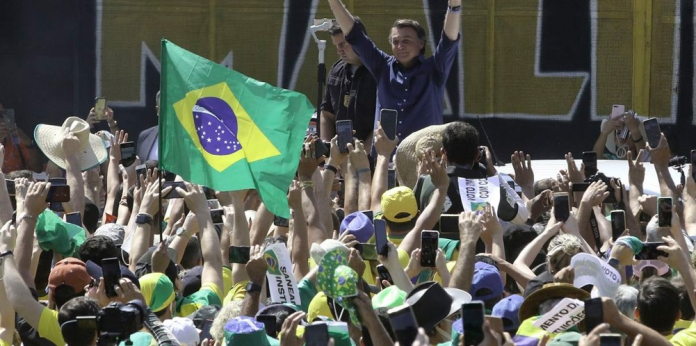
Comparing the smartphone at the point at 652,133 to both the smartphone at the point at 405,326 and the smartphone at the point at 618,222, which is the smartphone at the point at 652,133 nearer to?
the smartphone at the point at 618,222

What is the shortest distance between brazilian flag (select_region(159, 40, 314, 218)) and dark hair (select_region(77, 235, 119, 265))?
0.71 m

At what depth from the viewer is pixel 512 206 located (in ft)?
22.5

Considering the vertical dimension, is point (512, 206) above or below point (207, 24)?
below

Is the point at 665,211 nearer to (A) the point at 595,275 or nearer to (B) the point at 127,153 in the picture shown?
(A) the point at 595,275

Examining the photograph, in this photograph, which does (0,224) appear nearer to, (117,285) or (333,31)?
(117,285)

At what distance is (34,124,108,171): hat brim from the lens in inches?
339

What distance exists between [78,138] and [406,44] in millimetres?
2285

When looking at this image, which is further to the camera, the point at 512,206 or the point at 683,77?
the point at 683,77

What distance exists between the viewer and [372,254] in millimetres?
5746

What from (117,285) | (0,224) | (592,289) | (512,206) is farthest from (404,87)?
(117,285)

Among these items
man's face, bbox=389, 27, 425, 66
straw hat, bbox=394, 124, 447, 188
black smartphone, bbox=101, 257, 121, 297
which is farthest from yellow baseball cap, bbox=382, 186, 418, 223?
man's face, bbox=389, 27, 425, 66

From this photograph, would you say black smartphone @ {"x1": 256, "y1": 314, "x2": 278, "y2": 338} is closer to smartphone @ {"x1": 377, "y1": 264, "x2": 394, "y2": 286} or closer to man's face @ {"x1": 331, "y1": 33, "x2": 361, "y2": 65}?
smartphone @ {"x1": 377, "y1": 264, "x2": 394, "y2": 286}

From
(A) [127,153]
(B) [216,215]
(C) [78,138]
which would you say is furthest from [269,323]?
(C) [78,138]

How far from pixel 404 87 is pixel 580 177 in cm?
170
